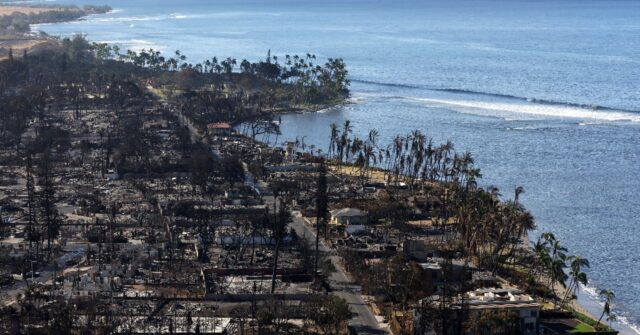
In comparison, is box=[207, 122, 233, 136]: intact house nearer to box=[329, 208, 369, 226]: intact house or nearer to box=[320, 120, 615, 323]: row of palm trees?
box=[320, 120, 615, 323]: row of palm trees

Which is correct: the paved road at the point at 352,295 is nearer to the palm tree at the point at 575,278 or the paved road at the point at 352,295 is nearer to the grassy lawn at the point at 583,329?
the grassy lawn at the point at 583,329

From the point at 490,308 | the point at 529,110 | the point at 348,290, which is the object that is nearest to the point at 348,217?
the point at 348,290

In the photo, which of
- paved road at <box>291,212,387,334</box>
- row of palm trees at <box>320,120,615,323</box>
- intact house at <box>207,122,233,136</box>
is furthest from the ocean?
paved road at <box>291,212,387,334</box>

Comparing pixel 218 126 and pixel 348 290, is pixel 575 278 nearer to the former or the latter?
pixel 348 290

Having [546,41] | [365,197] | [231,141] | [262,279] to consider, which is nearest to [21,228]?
[262,279]

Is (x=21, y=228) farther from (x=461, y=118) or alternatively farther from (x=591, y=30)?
(x=591, y=30)

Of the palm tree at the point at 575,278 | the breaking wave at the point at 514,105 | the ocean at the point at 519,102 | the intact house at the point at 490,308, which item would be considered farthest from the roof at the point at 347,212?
the breaking wave at the point at 514,105
